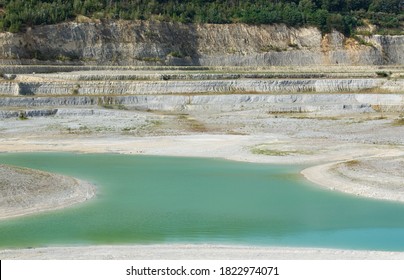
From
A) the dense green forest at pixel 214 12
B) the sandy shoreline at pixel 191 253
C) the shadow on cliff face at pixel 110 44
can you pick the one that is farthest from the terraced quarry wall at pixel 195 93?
the sandy shoreline at pixel 191 253

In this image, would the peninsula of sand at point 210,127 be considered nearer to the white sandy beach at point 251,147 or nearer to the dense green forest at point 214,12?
the white sandy beach at point 251,147

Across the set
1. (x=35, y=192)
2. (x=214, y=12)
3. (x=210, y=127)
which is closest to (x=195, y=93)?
(x=210, y=127)

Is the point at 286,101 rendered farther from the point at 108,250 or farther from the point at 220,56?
the point at 108,250

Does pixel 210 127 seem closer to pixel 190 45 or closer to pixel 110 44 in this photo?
pixel 110 44

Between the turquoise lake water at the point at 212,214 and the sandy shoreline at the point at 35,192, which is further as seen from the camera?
the sandy shoreline at the point at 35,192

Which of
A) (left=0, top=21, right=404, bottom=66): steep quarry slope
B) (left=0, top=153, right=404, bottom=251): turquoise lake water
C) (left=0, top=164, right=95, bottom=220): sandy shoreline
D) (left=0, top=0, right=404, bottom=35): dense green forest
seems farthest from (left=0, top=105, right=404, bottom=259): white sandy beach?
(left=0, top=0, right=404, bottom=35): dense green forest
